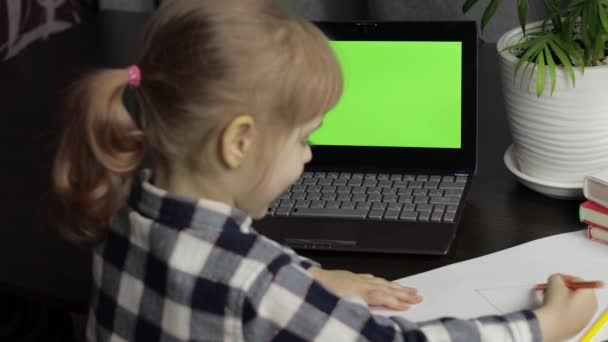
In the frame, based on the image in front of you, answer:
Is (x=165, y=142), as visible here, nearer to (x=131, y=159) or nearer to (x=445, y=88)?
(x=131, y=159)

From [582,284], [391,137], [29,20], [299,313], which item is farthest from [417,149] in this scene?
[29,20]

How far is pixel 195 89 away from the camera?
0.78 metres

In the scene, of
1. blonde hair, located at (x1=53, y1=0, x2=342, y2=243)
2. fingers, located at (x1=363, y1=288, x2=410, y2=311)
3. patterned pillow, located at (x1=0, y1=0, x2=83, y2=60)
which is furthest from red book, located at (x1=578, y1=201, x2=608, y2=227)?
patterned pillow, located at (x1=0, y1=0, x2=83, y2=60)

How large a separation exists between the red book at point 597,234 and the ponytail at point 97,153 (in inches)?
19.1

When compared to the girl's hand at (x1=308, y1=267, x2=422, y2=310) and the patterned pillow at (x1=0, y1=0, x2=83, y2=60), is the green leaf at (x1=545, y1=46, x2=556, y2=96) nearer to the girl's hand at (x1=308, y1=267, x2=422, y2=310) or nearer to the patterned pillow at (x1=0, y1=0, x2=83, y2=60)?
the girl's hand at (x1=308, y1=267, x2=422, y2=310)

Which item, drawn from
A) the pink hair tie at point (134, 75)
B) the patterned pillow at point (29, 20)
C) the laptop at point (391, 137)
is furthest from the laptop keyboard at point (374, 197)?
the patterned pillow at point (29, 20)

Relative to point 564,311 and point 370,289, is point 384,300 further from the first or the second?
point 564,311

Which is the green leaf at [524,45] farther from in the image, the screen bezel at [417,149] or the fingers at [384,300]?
the fingers at [384,300]

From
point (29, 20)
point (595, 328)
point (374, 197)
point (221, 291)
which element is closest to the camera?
point (221, 291)

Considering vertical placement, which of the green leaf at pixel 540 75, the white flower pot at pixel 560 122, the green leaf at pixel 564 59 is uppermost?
the green leaf at pixel 564 59

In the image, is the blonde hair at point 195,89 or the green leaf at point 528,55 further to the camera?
the green leaf at point 528,55

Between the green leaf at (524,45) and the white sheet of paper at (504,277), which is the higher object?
the green leaf at (524,45)

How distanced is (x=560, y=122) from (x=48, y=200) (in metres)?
0.61

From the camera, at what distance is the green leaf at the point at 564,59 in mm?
1007
